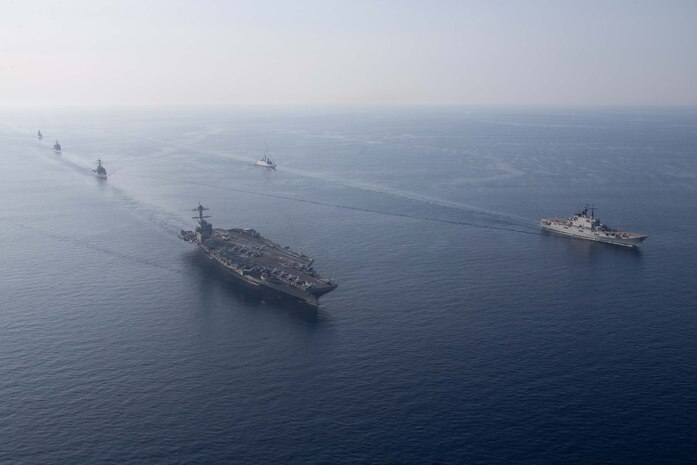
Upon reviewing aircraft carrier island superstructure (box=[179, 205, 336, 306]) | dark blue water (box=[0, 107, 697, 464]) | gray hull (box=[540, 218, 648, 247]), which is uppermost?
gray hull (box=[540, 218, 648, 247])

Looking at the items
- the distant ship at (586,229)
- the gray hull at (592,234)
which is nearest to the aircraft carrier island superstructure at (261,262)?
the gray hull at (592,234)

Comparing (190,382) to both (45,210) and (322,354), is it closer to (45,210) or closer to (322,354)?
(322,354)

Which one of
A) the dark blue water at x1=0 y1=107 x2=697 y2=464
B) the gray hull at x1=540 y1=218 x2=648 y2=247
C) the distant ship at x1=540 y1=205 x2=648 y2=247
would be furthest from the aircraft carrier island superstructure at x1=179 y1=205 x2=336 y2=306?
the distant ship at x1=540 y1=205 x2=648 y2=247

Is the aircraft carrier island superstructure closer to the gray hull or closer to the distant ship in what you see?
the gray hull

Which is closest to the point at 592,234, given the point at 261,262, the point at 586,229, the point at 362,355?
the point at 586,229

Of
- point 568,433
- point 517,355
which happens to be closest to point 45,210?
point 517,355

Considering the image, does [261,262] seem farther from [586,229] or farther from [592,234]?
[592,234]
